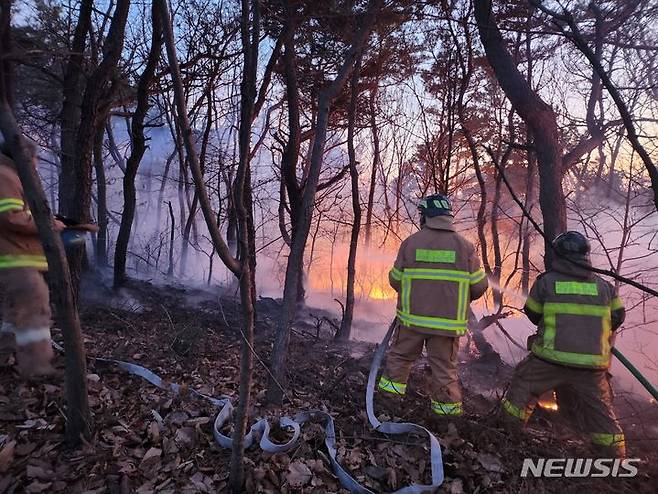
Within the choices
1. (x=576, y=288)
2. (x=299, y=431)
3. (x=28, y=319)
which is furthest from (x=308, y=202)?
(x=576, y=288)

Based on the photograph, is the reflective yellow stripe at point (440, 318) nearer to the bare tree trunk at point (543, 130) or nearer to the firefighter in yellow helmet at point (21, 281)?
the bare tree trunk at point (543, 130)

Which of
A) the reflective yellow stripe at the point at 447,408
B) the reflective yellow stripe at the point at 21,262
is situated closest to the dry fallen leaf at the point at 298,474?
the reflective yellow stripe at the point at 447,408

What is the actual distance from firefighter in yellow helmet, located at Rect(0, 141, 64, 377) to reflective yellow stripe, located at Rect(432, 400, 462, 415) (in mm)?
3079

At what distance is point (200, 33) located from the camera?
10078mm

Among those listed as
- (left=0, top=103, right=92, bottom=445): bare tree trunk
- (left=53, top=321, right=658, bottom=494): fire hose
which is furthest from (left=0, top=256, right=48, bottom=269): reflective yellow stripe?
(left=0, top=103, right=92, bottom=445): bare tree trunk

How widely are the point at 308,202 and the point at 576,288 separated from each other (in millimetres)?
2517

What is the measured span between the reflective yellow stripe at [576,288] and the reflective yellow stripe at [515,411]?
1.10 m

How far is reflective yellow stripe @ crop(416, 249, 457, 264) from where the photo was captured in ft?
14.0

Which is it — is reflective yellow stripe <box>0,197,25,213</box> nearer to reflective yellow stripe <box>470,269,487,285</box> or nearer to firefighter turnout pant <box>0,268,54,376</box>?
firefighter turnout pant <box>0,268,54,376</box>

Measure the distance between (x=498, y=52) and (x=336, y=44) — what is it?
3.29 m

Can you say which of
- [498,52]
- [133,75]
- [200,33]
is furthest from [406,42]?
[133,75]

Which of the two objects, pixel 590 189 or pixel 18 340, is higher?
pixel 590 189

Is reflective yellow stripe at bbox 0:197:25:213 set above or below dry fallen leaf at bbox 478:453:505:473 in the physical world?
above

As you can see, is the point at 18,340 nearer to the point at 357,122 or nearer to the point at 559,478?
the point at 559,478
